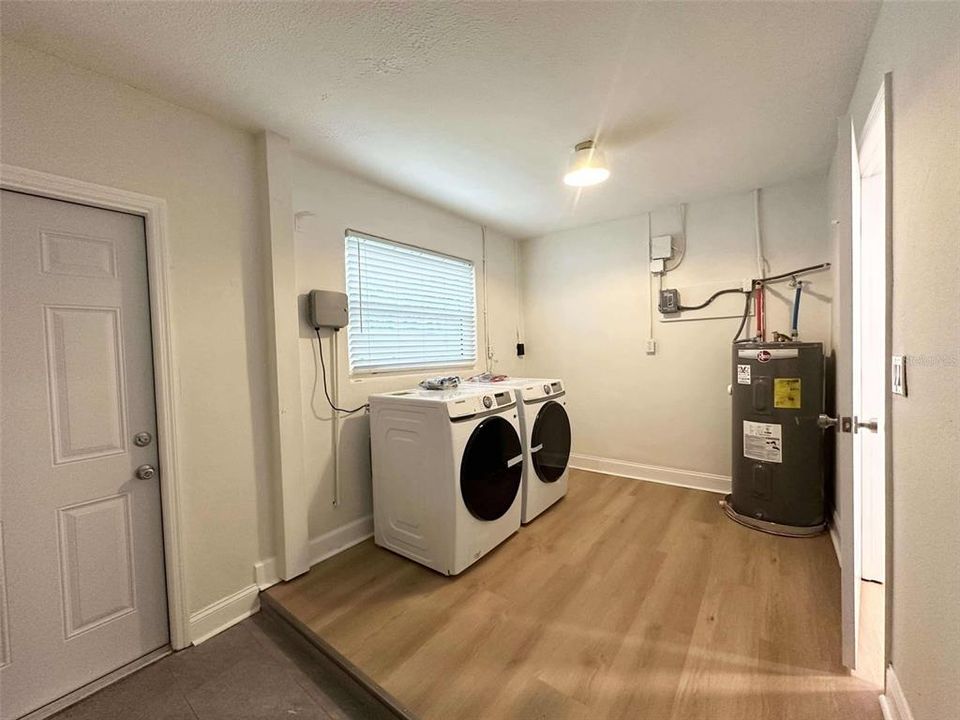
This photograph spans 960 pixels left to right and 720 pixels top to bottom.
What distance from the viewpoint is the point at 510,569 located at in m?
1.99

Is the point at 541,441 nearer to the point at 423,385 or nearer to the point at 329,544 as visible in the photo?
the point at 423,385

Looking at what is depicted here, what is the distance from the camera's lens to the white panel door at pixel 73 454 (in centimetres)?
128

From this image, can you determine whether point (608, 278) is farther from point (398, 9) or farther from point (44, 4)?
point (44, 4)

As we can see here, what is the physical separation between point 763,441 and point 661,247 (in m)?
1.61

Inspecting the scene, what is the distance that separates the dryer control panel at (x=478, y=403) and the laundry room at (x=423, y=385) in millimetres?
29

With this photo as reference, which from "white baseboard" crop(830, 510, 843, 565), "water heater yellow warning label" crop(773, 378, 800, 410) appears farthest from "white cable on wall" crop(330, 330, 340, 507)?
"white baseboard" crop(830, 510, 843, 565)

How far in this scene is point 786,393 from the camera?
221cm

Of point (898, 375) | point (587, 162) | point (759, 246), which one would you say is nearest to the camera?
point (898, 375)

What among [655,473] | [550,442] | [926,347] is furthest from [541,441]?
[926,347]

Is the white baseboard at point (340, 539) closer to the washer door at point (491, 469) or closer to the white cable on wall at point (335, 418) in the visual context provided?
the white cable on wall at point (335, 418)

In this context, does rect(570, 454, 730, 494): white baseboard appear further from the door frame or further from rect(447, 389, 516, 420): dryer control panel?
the door frame

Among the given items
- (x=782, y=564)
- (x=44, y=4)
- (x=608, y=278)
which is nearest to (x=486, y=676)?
(x=782, y=564)

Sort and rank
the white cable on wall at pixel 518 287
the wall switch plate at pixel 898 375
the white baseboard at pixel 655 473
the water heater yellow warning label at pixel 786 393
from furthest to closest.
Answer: the white cable on wall at pixel 518 287
the white baseboard at pixel 655 473
the water heater yellow warning label at pixel 786 393
the wall switch plate at pixel 898 375

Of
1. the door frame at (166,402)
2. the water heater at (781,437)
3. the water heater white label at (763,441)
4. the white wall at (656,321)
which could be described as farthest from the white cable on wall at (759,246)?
the door frame at (166,402)
